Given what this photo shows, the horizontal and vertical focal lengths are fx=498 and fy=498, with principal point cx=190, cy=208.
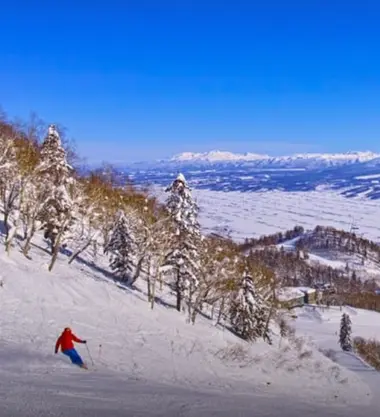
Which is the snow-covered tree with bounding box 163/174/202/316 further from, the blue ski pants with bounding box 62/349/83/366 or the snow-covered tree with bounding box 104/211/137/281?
the blue ski pants with bounding box 62/349/83/366

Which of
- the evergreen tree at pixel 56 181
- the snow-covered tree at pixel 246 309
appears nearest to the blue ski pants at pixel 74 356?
the evergreen tree at pixel 56 181

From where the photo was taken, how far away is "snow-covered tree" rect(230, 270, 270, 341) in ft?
142

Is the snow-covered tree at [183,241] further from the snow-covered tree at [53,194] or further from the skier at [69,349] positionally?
the skier at [69,349]

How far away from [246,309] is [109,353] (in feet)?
87.1

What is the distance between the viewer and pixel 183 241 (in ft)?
119

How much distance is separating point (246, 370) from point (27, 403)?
1364 centimetres

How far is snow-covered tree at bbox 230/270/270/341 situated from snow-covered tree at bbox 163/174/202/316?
647cm

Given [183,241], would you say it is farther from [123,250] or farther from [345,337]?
[345,337]

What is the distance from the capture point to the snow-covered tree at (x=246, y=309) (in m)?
43.3

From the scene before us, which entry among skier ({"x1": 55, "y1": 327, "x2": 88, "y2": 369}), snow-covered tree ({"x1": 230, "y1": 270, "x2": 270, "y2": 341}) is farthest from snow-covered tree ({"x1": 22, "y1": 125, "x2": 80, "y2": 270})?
snow-covered tree ({"x1": 230, "y1": 270, "x2": 270, "y2": 341})

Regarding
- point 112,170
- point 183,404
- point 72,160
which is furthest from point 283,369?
point 112,170

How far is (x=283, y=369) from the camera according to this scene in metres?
23.8

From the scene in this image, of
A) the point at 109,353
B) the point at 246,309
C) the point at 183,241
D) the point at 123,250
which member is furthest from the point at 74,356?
the point at 246,309

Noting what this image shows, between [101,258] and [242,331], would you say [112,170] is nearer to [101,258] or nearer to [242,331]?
[101,258]
